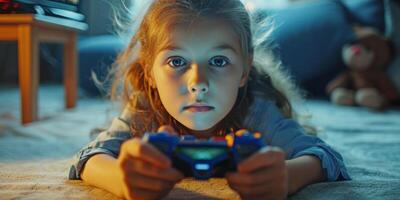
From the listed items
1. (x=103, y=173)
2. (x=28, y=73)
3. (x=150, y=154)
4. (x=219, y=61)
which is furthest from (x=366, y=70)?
(x=150, y=154)

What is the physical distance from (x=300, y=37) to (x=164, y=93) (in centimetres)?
140

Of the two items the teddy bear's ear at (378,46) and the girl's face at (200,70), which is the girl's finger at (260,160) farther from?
the teddy bear's ear at (378,46)

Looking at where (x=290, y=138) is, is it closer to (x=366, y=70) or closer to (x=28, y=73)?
(x=28, y=73)

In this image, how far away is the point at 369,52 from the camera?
1.91m

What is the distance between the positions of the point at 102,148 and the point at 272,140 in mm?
293

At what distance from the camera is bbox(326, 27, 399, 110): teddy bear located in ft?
6.20

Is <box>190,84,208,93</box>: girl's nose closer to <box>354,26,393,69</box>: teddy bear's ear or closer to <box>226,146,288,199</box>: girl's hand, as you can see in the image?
<box>226,146,288,199</box>: girl's hand

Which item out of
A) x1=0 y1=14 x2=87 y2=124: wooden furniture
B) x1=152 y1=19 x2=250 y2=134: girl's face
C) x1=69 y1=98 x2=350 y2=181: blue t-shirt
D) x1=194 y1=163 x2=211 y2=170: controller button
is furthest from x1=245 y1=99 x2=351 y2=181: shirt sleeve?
x1=0 y1=14 x2=87 y2=124: wooden furniture

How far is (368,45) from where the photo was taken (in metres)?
1.92

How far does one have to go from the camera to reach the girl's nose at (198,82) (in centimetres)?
68

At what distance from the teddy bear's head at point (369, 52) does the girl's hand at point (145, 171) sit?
1499 mm

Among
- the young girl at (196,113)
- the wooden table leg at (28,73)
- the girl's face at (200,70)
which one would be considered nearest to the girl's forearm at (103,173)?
the young girl at (196,113)

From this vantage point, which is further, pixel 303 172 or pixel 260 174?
pixel 303 172

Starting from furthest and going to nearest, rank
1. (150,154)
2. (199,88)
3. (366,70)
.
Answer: (366,70) < (199,88) < (150,154)
